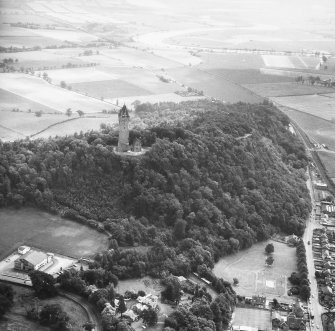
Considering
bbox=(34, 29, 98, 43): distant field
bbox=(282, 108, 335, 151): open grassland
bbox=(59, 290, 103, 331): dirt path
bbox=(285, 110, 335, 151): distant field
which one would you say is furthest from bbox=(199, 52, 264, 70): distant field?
bbox=(59, 290, 103, 331): dirt path

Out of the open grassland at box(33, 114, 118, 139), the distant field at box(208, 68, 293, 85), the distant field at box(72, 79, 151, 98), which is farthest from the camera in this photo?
the distant field at box(208, 68, 293, 85)

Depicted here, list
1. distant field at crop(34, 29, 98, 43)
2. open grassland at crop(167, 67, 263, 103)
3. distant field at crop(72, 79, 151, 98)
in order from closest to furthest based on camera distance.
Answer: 1. distant field at crop(72, 79, 151, 98)
2. open grassland at crop(167, 67, 263, 103)
3. distant field at crop(34, 29, 98, 43)

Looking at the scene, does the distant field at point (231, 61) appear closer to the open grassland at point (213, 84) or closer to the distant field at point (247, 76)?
the distant field at point (247, 76)

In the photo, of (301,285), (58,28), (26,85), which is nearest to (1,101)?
(26,85)

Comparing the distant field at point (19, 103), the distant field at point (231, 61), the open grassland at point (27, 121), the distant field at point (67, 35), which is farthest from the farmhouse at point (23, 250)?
the distant field at point (231, 61)

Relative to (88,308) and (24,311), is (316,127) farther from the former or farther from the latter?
(24,311)

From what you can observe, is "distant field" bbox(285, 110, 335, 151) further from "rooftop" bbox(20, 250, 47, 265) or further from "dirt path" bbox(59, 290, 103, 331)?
"dirt path" bbox(59, 290, 103, 331)

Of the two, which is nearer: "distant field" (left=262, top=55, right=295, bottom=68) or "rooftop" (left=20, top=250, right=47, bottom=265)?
"rooftop" (left=20, top=250, right=47, bottom=265)
